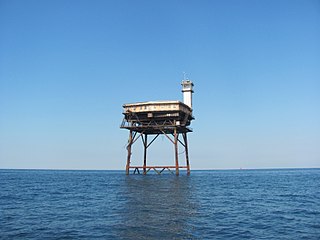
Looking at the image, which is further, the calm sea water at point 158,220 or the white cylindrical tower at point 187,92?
the white cylindrical tower at point 187,92

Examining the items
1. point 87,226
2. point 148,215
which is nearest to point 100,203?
point 148,215

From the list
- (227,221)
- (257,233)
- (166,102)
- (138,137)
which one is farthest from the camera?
(138,137)

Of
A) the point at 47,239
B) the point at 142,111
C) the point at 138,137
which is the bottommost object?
the point at 47,239

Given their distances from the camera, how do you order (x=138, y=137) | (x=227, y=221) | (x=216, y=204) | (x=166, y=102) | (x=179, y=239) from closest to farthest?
(x=179, y=239), (x=227, y=221), (x=216, y=204), (x=166, y=102), (x=138, y=137)

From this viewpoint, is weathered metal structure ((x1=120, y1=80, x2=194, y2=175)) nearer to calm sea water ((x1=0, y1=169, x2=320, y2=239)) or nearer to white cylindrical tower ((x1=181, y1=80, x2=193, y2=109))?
white cylindrical tower ((x1=181, y1=80, x2=193, y2=109))

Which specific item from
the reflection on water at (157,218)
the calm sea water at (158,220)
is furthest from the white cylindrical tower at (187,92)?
the calm sea water at (158,220)

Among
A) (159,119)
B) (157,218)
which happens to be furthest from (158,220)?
(159,119)

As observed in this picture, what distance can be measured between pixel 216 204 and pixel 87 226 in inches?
418

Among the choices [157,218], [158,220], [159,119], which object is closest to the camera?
[158,220]

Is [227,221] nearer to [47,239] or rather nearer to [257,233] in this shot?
[257,233]

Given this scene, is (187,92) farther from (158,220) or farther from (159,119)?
(158,220)

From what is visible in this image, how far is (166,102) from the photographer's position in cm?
4969

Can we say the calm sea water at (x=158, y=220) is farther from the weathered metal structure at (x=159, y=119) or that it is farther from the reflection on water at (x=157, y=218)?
the weathered metal structure at (x=159, y=119)

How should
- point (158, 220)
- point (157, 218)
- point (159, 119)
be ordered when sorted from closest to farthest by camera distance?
point (158, 220)
point (157, 218)
point (159, 119)
